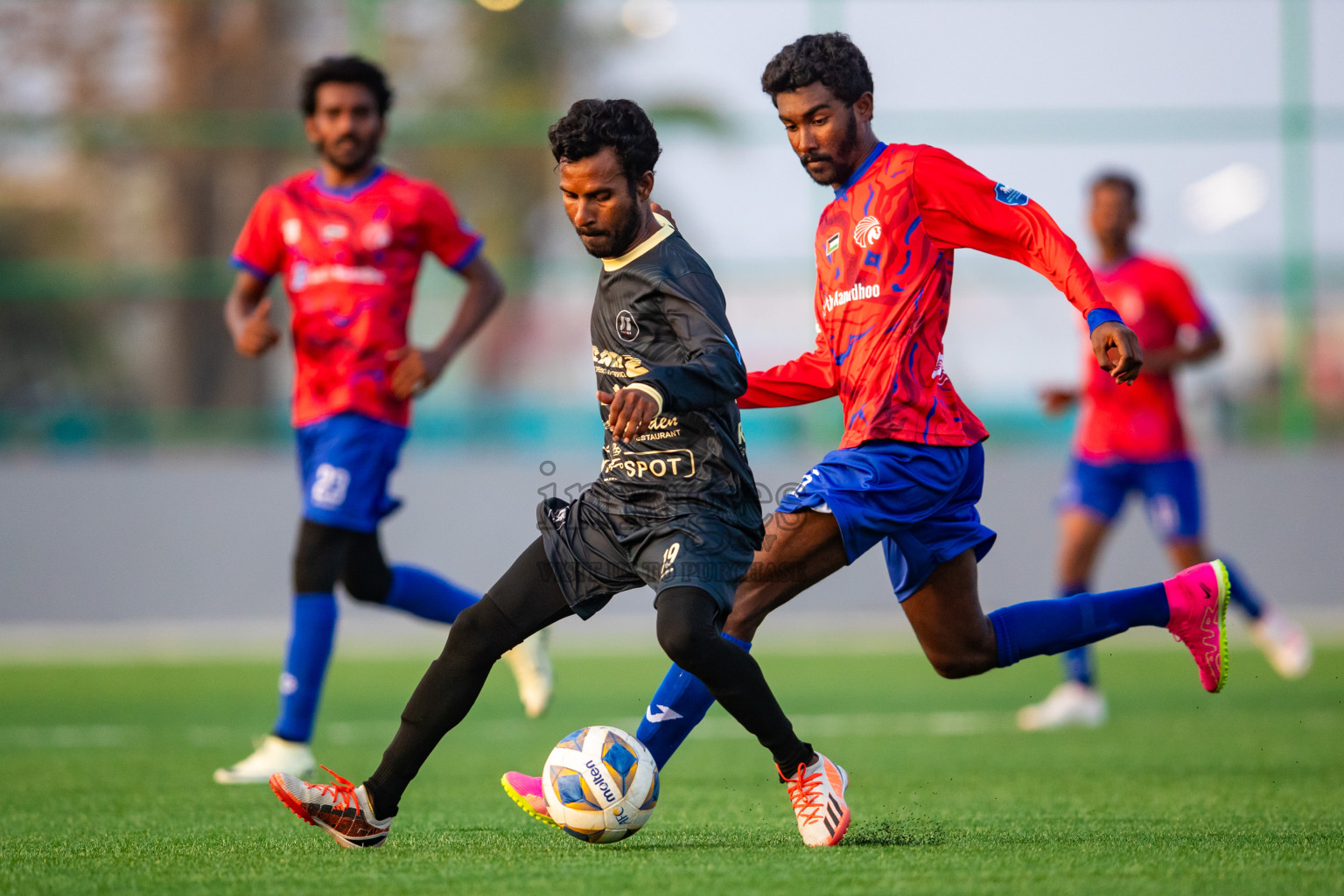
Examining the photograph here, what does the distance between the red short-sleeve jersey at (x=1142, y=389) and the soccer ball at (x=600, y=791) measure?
431 centimetres

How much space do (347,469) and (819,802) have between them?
245 centimetres

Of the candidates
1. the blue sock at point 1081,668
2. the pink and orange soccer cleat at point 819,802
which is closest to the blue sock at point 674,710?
the pink and orange soccer cleat at point 819,802

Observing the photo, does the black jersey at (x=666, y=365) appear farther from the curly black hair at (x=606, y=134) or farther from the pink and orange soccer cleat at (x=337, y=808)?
the pink and orange soccer cleat at (x=337, y=808)

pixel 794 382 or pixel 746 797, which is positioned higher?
pixel 794 382

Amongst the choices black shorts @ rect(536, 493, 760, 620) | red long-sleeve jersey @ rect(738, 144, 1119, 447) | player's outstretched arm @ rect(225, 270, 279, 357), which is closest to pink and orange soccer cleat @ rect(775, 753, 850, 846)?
black shorts @ rect(536, 493, 760, 620)

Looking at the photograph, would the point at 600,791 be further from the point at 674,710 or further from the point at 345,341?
the point at 345,341

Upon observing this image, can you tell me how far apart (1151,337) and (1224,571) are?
11.9 ft

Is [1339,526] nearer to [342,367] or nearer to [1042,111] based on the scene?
[1042,111]

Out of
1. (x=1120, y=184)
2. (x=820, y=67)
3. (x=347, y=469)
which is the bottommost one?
(x=347, y=469)

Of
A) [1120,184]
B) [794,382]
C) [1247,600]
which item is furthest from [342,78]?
[1247,600]

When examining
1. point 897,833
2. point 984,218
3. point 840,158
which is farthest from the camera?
point 840,158

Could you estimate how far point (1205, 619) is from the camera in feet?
13.5

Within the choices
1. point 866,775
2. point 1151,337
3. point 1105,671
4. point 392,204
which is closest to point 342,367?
point 392,204

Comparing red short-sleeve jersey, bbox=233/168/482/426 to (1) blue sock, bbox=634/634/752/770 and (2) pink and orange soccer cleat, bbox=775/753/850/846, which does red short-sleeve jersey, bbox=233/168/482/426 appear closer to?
(1) blue sock, bbox=634/634/752/770
